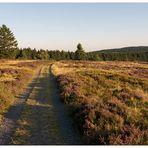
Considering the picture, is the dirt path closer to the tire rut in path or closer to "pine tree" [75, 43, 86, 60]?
the tire rut in path

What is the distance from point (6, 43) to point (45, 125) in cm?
8149

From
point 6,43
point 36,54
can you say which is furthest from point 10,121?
point 36,54

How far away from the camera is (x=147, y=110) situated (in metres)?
15.8

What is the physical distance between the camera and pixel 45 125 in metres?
13.0

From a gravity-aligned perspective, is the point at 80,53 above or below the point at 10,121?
below

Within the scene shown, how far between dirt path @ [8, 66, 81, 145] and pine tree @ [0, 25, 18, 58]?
75945mm

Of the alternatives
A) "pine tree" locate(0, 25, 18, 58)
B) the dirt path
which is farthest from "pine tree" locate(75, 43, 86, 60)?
the dirt path

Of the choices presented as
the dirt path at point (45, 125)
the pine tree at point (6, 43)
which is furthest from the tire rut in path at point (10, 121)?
the pine tree at point (6, 43)

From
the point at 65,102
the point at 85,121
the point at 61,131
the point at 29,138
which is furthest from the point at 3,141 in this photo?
the point at 65,102

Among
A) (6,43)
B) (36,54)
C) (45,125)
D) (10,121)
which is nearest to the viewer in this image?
(45,125)

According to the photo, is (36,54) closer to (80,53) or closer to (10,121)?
(80,53)

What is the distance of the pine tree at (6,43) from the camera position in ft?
300

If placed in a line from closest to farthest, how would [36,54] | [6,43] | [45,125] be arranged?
[45,125] → [6,43] → [36,54]

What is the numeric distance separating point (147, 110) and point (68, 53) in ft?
435
